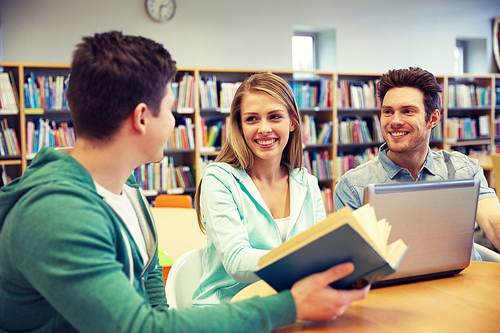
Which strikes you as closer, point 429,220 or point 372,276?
point 372,276

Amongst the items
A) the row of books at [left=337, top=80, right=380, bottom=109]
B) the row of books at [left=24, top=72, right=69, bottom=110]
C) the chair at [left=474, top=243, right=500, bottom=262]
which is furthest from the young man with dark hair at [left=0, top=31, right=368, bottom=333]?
the row of books at [left=337, top=80, right=380, bottom=109]

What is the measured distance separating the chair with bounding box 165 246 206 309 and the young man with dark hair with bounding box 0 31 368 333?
325 mm

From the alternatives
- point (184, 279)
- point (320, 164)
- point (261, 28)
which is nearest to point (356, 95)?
point (320, 164)

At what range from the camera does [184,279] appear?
1.36m

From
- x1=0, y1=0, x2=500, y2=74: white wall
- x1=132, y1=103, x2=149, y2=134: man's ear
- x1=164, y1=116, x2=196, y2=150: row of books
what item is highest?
x1=0, y1=0, x2=500, y2=74: white wall

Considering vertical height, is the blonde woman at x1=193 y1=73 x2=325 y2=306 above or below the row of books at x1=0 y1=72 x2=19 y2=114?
below

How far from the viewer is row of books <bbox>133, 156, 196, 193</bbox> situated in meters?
4.31

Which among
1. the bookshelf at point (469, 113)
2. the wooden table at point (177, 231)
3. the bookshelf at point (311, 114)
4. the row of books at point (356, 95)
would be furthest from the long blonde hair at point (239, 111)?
the bookshelf at point (469, 113)

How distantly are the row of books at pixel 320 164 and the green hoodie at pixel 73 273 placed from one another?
436 cm

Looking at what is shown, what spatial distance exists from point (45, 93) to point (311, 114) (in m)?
3.05

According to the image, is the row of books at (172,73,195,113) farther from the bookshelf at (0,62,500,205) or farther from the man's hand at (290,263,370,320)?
the man's hand at (290,263,370,320)

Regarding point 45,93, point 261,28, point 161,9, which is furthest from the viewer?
point 261,28

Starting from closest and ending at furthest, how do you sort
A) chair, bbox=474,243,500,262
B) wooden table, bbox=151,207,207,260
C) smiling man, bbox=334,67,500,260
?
chair, bbox=474,243,500,262, smiling man, bbox=334,67,500,260, wooden table, bbox=151,207,207,260

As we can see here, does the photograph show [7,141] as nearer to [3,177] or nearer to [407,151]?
[3,177]
